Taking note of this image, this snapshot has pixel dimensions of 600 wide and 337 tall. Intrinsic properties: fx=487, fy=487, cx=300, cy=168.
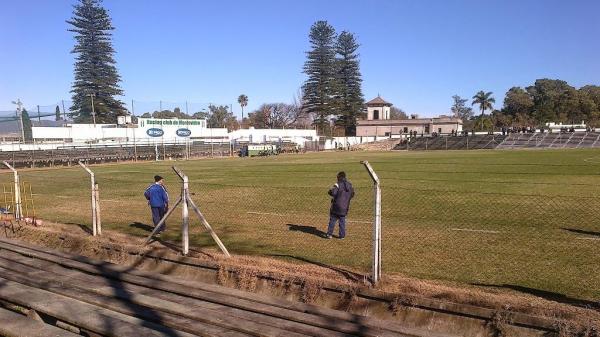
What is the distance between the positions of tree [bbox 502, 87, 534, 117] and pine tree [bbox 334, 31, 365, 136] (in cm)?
3861

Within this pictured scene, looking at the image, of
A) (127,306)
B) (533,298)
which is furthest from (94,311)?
(533,298)

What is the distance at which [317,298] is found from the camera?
6629 millimetres

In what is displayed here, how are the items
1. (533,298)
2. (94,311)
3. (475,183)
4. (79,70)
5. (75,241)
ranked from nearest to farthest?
(94,311), (533,298), (75,241), (475,183), (79,70)

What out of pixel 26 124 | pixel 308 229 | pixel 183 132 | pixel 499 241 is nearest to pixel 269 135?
pixel 183 132

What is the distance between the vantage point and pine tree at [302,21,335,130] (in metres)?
94.3

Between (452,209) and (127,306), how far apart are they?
9975mm

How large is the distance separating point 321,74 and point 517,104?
159 ft

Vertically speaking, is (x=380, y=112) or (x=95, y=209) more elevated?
(x=380, y=112)

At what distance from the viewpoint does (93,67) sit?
7894 cm

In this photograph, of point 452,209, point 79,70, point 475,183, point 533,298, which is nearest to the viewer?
point 533,298

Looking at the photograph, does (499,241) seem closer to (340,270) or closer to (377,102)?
(340,270)

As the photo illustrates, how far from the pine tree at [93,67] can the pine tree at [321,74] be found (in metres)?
36.0

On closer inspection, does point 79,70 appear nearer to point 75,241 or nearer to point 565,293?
point 75,241

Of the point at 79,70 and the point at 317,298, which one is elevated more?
the point at 79,70
